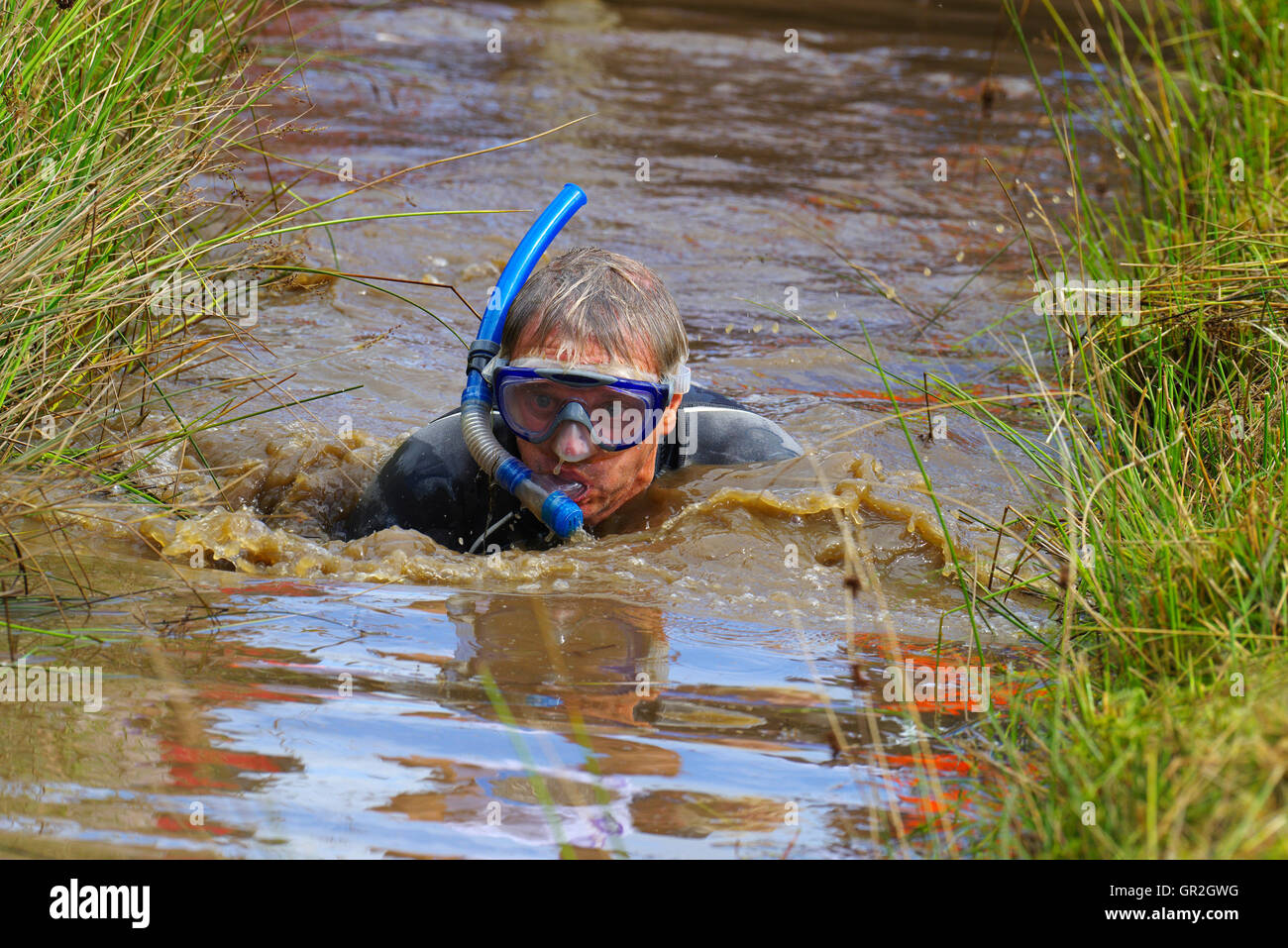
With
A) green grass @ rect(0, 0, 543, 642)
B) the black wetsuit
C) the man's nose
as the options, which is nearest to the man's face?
the man's nose

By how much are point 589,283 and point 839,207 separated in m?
4.87

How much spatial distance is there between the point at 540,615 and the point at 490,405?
2.58 feet

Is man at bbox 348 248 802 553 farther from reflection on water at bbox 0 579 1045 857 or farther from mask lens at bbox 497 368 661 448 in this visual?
reflection on water at bbox 0 579 1045 857

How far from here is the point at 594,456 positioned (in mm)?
3500

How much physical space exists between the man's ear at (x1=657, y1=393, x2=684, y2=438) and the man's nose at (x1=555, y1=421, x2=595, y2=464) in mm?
354

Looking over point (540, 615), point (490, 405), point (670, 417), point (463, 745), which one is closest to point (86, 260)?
point (490, 405)

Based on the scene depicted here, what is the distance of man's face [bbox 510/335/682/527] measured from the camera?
339 cm

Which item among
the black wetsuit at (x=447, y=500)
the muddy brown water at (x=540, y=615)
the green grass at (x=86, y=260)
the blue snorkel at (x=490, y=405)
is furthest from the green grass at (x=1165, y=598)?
the green grass at (x=86, y=260)

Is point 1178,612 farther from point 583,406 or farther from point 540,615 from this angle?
point 583,406
